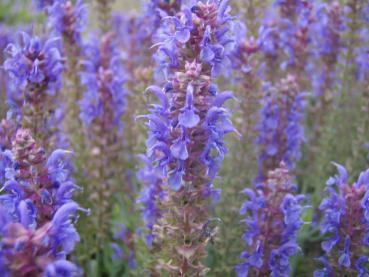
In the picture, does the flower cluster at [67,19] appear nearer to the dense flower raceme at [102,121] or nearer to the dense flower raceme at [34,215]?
the dense flower raceme at [102,121]

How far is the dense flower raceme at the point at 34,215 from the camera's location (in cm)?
219

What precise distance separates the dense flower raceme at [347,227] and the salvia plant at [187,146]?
11 mm

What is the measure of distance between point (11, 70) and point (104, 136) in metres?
1.36

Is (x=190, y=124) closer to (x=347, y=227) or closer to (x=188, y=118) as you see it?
(x=188, y=118)

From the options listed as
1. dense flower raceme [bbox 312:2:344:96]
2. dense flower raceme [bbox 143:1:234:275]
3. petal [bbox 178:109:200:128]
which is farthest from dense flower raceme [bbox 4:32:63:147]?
dense flower raceme [bbox 312:2:344:96]

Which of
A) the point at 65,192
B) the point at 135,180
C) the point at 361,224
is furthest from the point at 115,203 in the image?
the point at 361,224

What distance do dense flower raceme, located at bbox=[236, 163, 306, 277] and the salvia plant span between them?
0.01 metres

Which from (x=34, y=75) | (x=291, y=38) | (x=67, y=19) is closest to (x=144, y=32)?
(x=67, y=19)

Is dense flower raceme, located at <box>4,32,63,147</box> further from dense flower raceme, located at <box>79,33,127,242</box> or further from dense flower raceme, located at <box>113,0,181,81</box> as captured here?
dense flower raceme, located at <box>113,0,181,81</box>

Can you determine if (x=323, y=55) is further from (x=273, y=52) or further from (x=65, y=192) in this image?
(x=65, y=192)

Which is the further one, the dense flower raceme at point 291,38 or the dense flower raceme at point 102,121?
the dense flower raceme at point 291,38

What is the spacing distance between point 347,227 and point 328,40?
260 cm

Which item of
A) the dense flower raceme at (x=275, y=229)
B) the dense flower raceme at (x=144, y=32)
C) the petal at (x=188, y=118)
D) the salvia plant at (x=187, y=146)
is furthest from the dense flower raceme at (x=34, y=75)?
the dense flower raceme at (x=275, y=229)

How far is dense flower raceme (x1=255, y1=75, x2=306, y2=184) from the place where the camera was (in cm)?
480
